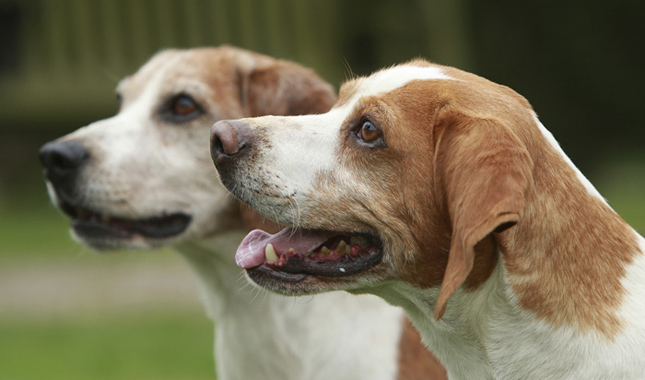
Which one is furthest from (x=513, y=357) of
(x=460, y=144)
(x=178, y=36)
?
(x=178, y=36)

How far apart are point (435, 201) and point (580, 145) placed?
11587 mm

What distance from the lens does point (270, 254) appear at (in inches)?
137

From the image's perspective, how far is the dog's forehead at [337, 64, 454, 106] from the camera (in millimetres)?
3416

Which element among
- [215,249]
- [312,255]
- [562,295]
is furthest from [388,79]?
[215,249]

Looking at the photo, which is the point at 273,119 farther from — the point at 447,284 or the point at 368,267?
the point at 447,284

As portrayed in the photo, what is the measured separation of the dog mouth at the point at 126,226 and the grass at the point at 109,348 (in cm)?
247

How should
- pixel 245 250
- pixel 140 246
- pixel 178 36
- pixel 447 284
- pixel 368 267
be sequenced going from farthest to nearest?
pixel 178 36 < pixel 140 246 < pixel 245 250 < pixel 368 267 < pixel 447 284

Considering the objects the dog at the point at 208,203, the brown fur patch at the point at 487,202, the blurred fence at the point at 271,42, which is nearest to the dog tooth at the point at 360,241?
the brown fur patch at the point at 487,202

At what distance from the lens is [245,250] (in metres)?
3.55

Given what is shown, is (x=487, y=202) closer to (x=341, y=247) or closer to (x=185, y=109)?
(x=341, y=247)

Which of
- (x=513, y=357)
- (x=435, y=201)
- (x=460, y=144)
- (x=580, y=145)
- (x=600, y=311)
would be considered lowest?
(x=580, y=145)

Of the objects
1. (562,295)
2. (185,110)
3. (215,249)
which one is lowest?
(215,249)

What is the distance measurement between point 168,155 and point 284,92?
2.29 ft

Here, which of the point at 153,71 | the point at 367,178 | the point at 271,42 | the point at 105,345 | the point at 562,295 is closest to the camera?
the point at 562,295
